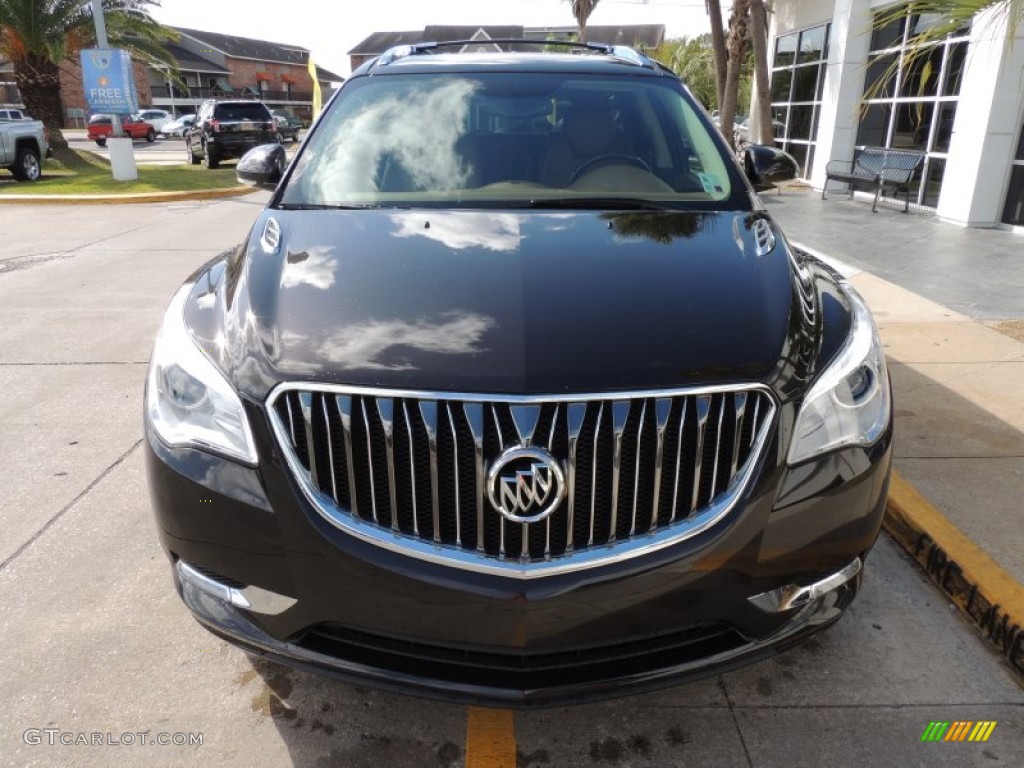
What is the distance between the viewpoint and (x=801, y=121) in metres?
17.2

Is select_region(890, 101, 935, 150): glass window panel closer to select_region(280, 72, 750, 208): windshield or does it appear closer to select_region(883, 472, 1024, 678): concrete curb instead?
select_region(280, 72, 750, 208): windshield

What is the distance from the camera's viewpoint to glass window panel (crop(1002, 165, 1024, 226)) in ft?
33.4

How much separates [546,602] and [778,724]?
97cm

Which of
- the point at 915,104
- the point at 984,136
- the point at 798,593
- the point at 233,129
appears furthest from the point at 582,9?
the point at 798,593

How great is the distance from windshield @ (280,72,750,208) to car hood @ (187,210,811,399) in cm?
35

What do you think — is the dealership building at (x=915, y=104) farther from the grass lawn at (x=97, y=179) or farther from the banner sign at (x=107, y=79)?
the banner sign at (x=107, y=79)

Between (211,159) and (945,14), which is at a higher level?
(945,14)

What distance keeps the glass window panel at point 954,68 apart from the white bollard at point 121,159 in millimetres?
15293

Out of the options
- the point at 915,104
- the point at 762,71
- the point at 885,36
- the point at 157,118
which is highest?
the point at 885,36

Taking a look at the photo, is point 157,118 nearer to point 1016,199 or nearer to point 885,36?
point 885,36

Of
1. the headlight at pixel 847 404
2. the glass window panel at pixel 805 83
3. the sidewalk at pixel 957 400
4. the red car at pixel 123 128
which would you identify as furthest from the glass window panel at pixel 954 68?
the red car at pixel 123 128

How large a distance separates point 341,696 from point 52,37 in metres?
21.9

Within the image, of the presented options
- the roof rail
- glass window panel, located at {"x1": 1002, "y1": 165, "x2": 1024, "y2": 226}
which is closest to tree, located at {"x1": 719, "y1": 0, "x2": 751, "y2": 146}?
glass window panel, located at {"x1": 1002, "y1": 165, "x2": 1024, "y2": 226}

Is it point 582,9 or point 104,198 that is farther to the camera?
point 582,9
